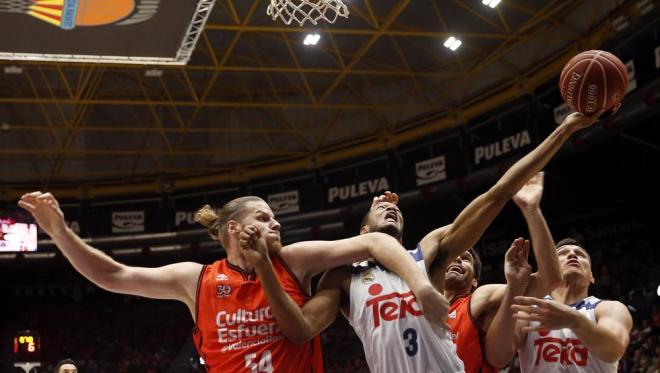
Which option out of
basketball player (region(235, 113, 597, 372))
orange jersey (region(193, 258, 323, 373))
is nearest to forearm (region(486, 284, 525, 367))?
basketball player (region(235, 113, 597, 372))

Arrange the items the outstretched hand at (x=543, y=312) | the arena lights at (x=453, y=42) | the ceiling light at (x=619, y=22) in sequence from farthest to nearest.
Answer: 1. the arena lights at (x=453, y=42)
2. the ceiling light at (x=619, y=22)
3. the outstretched hand at (x=543, y=312)

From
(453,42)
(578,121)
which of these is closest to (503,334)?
(578,121)

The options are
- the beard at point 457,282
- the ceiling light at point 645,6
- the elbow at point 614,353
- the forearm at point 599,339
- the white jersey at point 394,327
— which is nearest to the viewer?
the white jersey at point 394,327

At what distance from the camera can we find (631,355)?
1517cm

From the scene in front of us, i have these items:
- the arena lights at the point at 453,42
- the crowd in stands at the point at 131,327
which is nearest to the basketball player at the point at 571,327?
the arena lights at the point at 453,42

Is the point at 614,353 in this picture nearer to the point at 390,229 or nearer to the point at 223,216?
the point at 390,229

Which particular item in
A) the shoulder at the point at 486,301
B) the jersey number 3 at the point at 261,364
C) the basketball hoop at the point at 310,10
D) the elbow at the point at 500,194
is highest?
the basketball hoop at the point at 310,10

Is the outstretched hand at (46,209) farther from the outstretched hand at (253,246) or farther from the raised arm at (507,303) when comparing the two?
the raised arm at (507,303)

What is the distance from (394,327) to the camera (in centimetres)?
440

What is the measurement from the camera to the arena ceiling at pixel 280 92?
62.5 ft

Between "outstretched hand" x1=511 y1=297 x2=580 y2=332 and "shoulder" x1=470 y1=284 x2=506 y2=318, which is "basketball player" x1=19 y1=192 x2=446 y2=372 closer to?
"outstretched hand" x1=511 y1=297 x2=580 y2=332

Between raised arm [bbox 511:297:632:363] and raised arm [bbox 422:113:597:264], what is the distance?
1.38ft

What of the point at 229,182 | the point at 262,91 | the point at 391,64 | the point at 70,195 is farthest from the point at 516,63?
the point at 70,195

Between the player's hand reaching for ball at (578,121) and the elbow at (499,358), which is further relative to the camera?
the elbow at (499,358)
